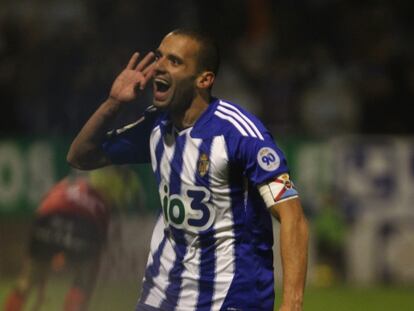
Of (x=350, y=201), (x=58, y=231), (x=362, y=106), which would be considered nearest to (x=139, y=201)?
(x=58, y=231)

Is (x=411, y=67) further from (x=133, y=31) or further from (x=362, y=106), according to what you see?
Answer: (x=133, y=31)

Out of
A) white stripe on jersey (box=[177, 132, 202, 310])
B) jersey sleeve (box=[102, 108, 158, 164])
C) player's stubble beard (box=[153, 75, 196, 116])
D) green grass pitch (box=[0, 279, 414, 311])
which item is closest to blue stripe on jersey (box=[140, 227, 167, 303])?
white stripe on jersey (box=[177, 132, 202, 310])

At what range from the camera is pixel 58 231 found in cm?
897

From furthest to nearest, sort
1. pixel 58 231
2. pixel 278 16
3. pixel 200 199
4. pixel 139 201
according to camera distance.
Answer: pixel 278 16 → pixel 139 201 → pixel 58 231 → pixel 200 199

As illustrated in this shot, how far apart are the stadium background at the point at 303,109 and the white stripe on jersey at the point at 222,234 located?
5.43m

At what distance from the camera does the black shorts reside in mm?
8688

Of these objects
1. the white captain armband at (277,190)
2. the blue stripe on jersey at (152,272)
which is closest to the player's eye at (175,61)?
the white captain armband at (277,190)

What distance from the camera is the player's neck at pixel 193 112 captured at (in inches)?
224

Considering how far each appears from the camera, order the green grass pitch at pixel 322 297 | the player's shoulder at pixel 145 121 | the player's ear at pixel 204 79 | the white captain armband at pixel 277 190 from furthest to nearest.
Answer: the green grass pitch at pixel 322 297 → the player's shoulder at pixel 145 121 → the player's ear at pixel 204 79 → the white captain armband at pixel 277 190

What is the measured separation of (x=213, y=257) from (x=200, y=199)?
0.25 meters

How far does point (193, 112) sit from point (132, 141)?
0.44 meters

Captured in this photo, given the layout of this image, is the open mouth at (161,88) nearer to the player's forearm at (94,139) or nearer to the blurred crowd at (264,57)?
the player's forearm at (94,139)

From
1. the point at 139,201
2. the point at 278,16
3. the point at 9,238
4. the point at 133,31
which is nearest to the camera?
the point at 139,201

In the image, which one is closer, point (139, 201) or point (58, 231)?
point (58, 231)
